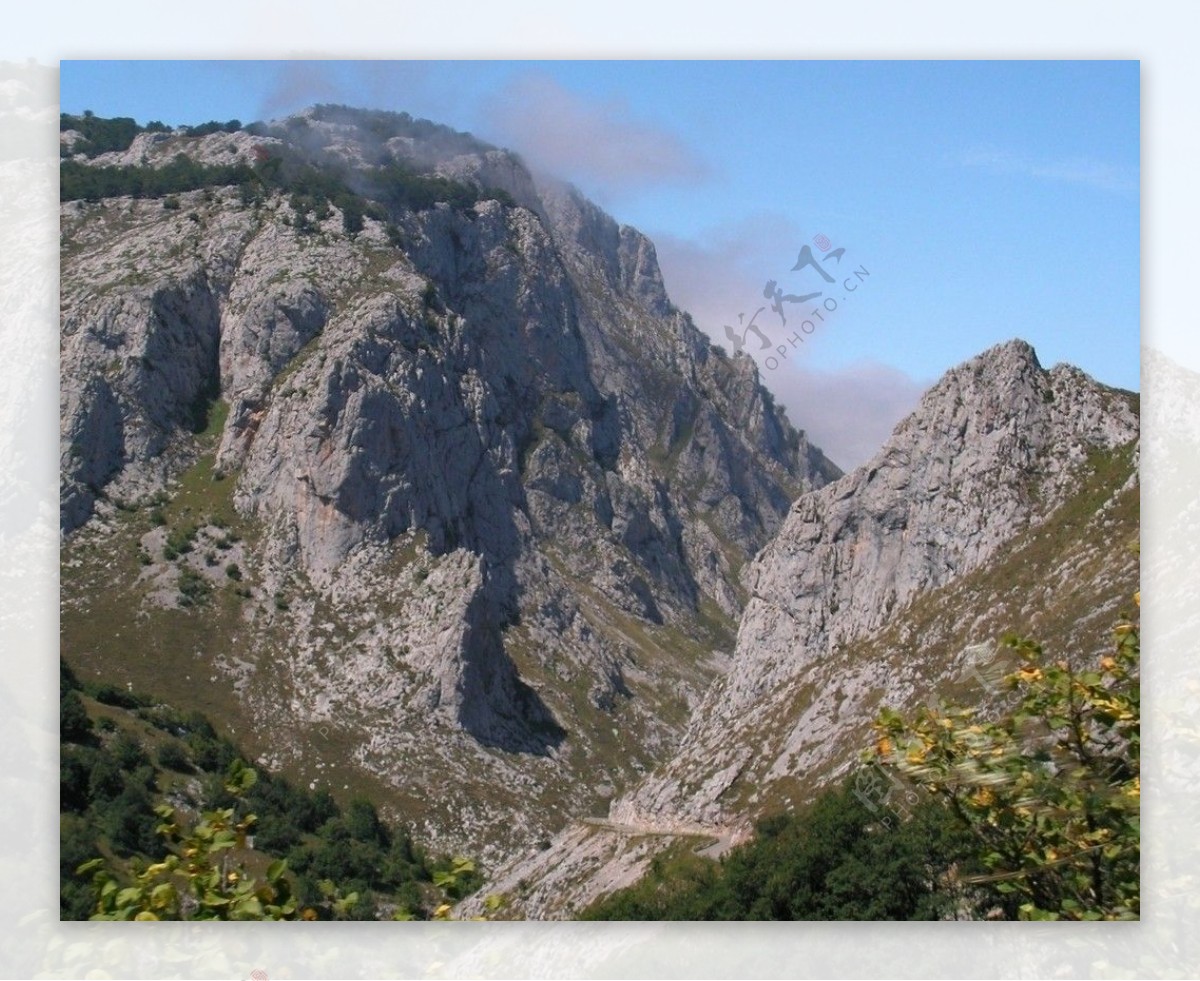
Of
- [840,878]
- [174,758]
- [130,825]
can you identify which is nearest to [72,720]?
[130,825]

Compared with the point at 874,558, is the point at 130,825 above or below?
below

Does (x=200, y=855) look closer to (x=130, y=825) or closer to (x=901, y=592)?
(x=130, y=825)

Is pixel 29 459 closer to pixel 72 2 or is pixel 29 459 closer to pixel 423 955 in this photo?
pixel 72 2

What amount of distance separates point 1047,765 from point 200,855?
6.13 m

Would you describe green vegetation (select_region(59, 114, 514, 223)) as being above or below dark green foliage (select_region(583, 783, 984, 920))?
above

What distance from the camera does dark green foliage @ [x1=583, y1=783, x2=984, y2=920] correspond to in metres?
14.4

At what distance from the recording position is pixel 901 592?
4319 centimetres

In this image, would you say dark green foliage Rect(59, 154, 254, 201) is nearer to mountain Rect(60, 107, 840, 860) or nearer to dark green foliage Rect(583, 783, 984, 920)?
mountain Rect(60, 107, 840, 860)

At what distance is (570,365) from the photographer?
161m

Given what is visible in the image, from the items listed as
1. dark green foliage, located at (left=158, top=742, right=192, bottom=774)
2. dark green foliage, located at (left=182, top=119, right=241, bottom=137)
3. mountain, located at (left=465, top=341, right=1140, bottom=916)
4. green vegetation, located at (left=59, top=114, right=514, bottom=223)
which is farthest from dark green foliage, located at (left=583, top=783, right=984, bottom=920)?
green vegetation, located at (left=59, top=114, right=514, bottom=223)

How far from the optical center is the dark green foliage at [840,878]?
1443cm

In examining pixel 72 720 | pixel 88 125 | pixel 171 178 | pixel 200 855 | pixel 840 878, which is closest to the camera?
pixel 200 855

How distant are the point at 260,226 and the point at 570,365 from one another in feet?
214

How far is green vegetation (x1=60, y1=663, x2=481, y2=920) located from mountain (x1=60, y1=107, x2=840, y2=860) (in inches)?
777
